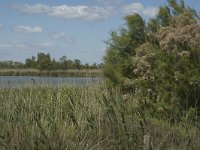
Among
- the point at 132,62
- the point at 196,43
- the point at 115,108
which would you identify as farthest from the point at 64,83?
the point at 115,108

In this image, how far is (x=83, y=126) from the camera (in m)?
10.3

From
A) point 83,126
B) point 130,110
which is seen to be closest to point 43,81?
point 130,110

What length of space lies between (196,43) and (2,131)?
18.9 ft

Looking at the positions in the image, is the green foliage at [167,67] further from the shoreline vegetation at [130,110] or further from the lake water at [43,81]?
the lake water at [43,81]

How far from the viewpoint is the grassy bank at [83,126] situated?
9289mm

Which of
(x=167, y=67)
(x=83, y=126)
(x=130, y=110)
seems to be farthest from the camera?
(x=167, y=67)

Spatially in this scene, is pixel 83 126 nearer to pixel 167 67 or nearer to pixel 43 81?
pixel 167 67

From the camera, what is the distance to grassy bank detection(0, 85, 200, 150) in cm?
929

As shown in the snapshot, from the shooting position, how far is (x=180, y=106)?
478 inches

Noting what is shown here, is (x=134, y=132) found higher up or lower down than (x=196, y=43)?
lower down

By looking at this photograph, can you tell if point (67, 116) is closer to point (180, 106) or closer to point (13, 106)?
point (13, 106)

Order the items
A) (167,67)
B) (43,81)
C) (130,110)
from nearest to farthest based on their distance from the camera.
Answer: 1. (130,110)
2. (167,67)
3. (43,81)

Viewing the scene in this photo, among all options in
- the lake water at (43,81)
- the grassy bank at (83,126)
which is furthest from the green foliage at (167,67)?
the lake water at (43,81)

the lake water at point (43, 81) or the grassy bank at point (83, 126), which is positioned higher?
the lake water at point (43, 81)
